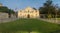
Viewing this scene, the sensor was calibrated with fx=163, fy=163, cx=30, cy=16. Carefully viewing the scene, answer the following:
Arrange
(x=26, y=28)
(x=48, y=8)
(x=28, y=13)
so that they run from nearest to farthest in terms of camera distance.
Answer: (x=26, y=28), (x=28, y=13), (x=48, y=8)

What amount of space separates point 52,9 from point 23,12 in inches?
385

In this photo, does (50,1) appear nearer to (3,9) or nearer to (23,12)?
(23,12)

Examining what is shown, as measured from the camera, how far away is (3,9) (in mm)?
53781

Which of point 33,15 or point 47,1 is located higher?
point 47,1

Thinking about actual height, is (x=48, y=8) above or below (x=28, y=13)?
Result: above

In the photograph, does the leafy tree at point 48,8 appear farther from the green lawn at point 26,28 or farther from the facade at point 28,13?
the green lawn at point 26,28

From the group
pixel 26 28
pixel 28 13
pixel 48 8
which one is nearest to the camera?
pixel 26 28

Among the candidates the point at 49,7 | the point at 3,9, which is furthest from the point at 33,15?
the point at 3,9

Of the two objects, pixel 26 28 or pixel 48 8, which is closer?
pixel 26 28

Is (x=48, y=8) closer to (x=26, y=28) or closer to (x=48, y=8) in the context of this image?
(x=48, y=8)

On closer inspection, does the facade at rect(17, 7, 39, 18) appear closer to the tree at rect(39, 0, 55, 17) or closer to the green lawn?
the tree at rect(39, 0, 55, 17)

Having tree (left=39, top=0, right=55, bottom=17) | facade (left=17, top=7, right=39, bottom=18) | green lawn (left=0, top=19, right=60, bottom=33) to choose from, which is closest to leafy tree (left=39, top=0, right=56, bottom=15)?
tree (left=39, top=0, right=55, bottom=17)

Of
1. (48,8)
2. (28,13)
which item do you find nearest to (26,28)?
(28,13)

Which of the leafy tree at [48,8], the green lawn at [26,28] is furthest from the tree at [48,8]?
the green lawn at [26,28]
